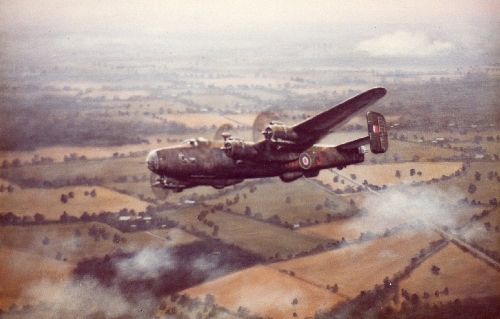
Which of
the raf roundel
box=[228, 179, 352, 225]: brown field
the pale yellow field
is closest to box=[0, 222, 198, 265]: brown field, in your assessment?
the pale yellow field

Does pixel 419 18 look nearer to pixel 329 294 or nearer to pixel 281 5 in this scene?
pixel 281 5

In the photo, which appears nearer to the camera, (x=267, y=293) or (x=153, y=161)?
(x=153, y=161)

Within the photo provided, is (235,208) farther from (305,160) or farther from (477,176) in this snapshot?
(477,176)

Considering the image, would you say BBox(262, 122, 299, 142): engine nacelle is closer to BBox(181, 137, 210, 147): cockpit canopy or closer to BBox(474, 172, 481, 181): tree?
BBox(181, 137, 210, 147): cockpit canopy

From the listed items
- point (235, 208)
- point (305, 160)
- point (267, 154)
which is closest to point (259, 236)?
point (235, 208)

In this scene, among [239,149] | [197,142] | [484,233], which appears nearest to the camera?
[239,149]

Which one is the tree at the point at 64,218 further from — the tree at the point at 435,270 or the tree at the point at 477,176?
the tree at the point at 477,176

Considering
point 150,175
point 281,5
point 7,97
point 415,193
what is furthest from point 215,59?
point 415,193
